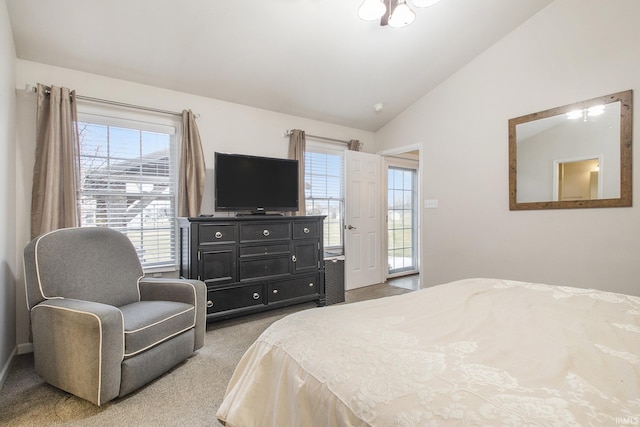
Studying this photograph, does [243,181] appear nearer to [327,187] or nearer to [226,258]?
[226,258]

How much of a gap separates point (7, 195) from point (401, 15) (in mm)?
3169

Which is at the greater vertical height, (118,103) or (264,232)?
(118,103)

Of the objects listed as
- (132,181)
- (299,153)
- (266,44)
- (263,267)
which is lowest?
(263,267)

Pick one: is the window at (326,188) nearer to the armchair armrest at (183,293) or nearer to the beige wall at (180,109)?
the beige wall at (180,109)

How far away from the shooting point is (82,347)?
1674mm

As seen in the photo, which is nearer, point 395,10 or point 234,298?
point 395,10

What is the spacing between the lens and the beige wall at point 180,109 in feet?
8.10

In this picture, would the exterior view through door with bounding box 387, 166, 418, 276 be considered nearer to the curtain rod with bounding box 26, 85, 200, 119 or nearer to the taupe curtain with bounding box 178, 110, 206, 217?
the taupe curtain with bounding box 178, 110, 206, 217

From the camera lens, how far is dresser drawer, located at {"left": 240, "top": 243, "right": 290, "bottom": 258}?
303 cm

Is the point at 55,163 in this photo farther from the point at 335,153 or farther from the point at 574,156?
the point at 574,156

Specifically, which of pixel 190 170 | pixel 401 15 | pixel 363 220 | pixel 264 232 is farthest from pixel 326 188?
pixel 401 15

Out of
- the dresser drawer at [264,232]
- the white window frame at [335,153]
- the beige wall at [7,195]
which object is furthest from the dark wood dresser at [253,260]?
the beige wall at [7,195]

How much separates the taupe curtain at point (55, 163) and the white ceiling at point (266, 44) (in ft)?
1.32

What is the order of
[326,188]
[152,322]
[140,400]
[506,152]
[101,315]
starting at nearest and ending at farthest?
[101,315] < [140,400] < [152,322] < [506,152] < [326,188]
